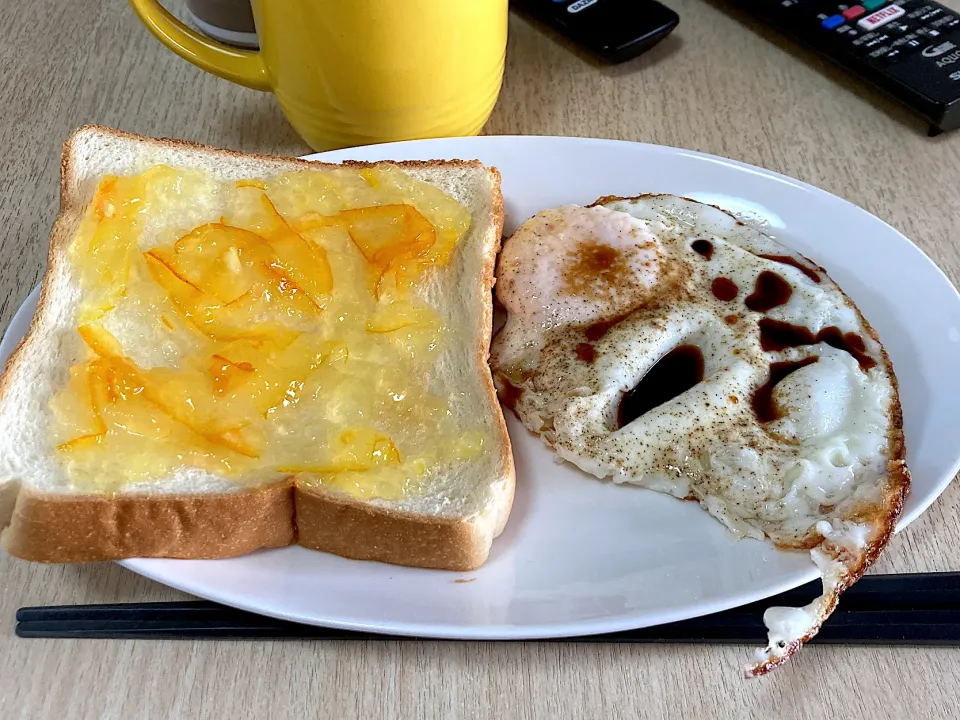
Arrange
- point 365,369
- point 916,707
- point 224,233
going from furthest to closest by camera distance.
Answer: point 224,233 < point 365,369 < point 916,707

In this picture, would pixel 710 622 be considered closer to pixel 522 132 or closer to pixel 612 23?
pixel 522 132

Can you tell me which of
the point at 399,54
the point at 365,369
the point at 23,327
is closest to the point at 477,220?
the point at 399,54

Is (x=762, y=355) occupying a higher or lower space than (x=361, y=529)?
higher

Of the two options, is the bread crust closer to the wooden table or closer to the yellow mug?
the wooden table

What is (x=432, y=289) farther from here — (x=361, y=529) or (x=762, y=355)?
(x=762, y=355)

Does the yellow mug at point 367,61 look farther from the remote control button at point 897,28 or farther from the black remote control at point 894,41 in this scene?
the remote control button at point 897,28

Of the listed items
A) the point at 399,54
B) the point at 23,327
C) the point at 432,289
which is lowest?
the point at 23,327

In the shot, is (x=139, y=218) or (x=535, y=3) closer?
(x=139, y=218)

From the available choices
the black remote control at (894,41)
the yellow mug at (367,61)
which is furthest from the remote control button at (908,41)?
the yellow mug at (367,61)

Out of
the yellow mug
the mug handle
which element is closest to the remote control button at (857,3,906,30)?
the yellow mug
